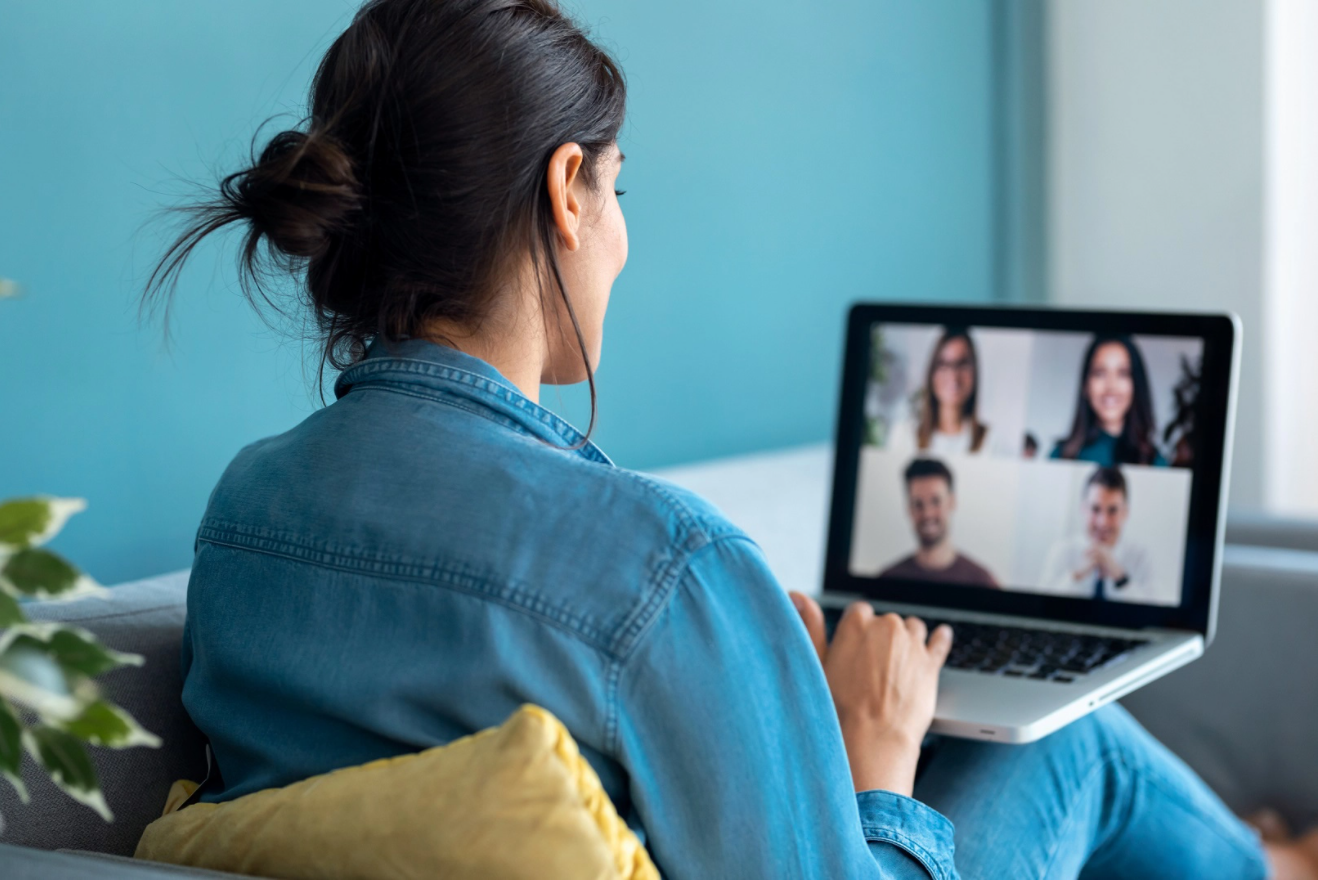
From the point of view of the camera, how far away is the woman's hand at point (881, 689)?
88 centimetres

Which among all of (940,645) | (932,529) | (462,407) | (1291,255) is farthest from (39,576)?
(1291,255)

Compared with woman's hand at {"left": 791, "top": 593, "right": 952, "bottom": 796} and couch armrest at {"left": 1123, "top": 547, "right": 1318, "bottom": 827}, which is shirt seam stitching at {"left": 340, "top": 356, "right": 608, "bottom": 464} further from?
couch armrest at {"left": 1123, "top": 547, "right": 1318, "bottom": 827}

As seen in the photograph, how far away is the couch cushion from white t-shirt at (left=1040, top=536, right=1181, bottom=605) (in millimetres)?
908

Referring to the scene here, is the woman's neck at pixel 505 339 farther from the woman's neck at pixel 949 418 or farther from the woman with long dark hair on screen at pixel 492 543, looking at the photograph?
the woman's neck at pixel 949 418

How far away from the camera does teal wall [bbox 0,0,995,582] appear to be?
1.23 m

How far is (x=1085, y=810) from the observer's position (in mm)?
1102

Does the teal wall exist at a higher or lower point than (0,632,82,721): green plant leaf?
higher

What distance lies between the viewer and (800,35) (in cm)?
225

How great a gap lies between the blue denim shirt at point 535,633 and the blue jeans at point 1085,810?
1.10 feet

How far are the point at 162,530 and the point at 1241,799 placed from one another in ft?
4.64

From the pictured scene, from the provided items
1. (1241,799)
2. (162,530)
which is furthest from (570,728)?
(1241,799)

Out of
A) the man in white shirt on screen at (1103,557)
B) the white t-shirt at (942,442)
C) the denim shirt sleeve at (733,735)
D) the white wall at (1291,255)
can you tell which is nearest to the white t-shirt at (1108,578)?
the man in white shirt on screen at (1103,557)

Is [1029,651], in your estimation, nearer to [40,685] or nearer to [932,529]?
[932,529]

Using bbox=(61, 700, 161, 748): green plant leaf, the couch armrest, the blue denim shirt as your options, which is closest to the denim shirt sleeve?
the blue denim shirt
